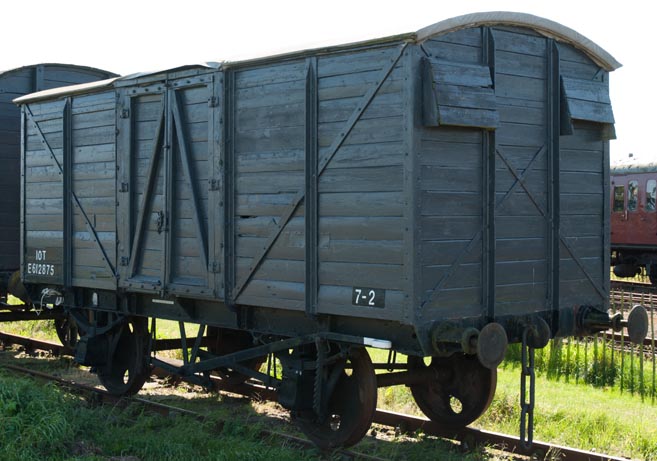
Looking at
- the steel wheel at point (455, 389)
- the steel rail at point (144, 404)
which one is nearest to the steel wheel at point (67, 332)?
the steel rail at point (144, 404)

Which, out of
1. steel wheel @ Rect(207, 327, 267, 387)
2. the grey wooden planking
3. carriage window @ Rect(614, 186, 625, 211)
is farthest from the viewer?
carriage window @ Rect(614, 186, 625, 211)

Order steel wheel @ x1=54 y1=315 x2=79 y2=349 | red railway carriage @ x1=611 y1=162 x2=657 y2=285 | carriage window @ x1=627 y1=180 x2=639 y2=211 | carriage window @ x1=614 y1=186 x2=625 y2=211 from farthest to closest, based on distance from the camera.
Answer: carriage window @ x1=614 y1=186 x2=625 y2=211 → carriage window @ x1=627 y1=180 x2=639 y2=211 → red railway carriage @ x1=611 y1=162 x2=657 y2=285 → steel wheel @ x1=54 y1=315 x2=79 y2=349

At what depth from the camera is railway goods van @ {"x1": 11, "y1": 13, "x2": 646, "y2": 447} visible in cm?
700

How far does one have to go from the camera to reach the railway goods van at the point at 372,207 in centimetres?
700

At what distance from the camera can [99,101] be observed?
10023mm

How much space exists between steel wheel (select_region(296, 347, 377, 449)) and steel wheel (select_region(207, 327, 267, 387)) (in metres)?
1.88

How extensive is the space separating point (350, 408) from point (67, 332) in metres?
6.15

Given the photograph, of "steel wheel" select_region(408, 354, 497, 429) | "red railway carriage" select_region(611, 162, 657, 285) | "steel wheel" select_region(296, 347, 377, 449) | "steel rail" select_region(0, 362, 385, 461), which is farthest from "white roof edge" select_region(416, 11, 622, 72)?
"red railway carriage" select_region(611, 162, 657, 285)

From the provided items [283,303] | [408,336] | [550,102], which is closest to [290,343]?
[283,303]

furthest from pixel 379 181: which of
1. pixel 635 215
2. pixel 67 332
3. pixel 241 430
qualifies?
pixel 635 215

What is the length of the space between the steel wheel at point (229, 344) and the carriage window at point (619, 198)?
18078mm

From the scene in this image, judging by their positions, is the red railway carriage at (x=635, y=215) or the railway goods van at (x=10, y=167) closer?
the railway goods van at (x=10, y=167)

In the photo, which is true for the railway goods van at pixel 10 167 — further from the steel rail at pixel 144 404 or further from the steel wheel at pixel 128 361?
the steel wheel at pixel 128 361

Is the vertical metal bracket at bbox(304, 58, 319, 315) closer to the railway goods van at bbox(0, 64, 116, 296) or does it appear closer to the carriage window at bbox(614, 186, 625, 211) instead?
the railway goods van at bbox(0, 64, 116, 296)
